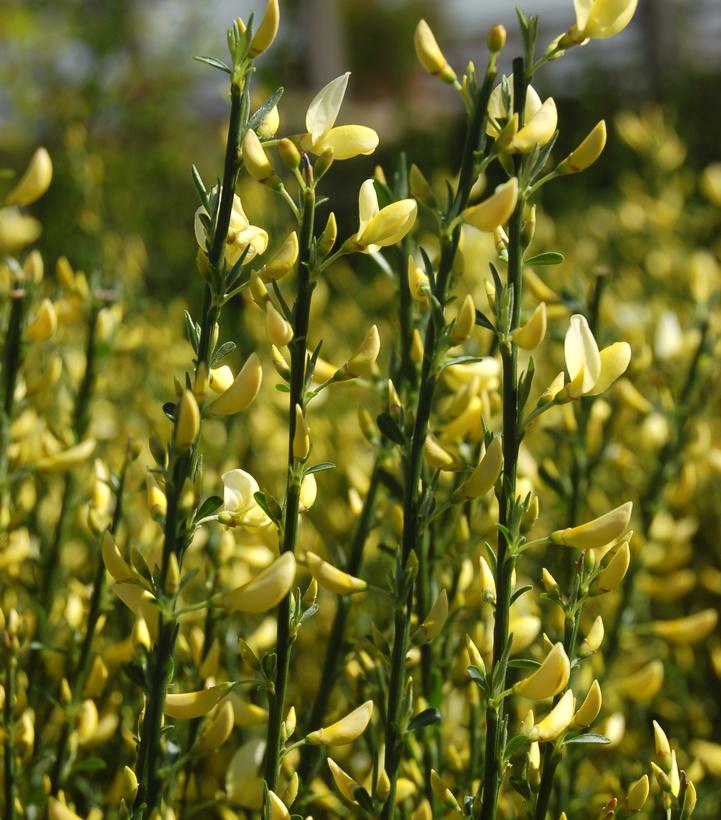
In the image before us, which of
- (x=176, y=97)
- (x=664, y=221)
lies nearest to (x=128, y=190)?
(x=176, y=97)

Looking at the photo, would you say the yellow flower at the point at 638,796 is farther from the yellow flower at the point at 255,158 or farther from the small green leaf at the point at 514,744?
the yellow flower at the point at 255,158

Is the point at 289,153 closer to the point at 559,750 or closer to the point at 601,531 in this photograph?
the point at 601,531

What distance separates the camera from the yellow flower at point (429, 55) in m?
0.79

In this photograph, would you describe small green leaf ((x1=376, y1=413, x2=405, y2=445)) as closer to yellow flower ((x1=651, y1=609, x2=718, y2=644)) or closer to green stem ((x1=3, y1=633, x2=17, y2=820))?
green stem ((x1=3, y1=633, x2=17, y2=820))

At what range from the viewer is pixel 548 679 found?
718mm

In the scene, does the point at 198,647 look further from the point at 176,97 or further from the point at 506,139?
the point at 176,97

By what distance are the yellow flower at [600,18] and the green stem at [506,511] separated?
50 millimetres

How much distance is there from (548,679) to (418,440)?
7.5 inches

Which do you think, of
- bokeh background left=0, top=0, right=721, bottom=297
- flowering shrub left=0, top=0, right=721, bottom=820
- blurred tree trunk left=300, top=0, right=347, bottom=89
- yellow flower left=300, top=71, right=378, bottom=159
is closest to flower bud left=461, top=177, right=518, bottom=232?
flowering shrub left=0, top=0, right=721, bottom=820

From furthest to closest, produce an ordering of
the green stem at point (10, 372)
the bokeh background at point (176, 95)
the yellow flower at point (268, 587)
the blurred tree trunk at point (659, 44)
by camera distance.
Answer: the blurred tree trunk at point (659, 44) → the bokeh background at point (176, 95) → the green stem at point (10, 372) → the yellow flower at point (268, 587)

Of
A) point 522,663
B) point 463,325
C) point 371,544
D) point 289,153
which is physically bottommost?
point 371,544

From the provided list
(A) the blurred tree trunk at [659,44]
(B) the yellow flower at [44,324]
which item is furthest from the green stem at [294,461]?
(A) the blurred tree trunk at [659,44]

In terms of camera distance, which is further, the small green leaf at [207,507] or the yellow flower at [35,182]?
the yellow flower at [35,182]

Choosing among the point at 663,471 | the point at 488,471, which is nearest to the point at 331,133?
the point at 488,471
